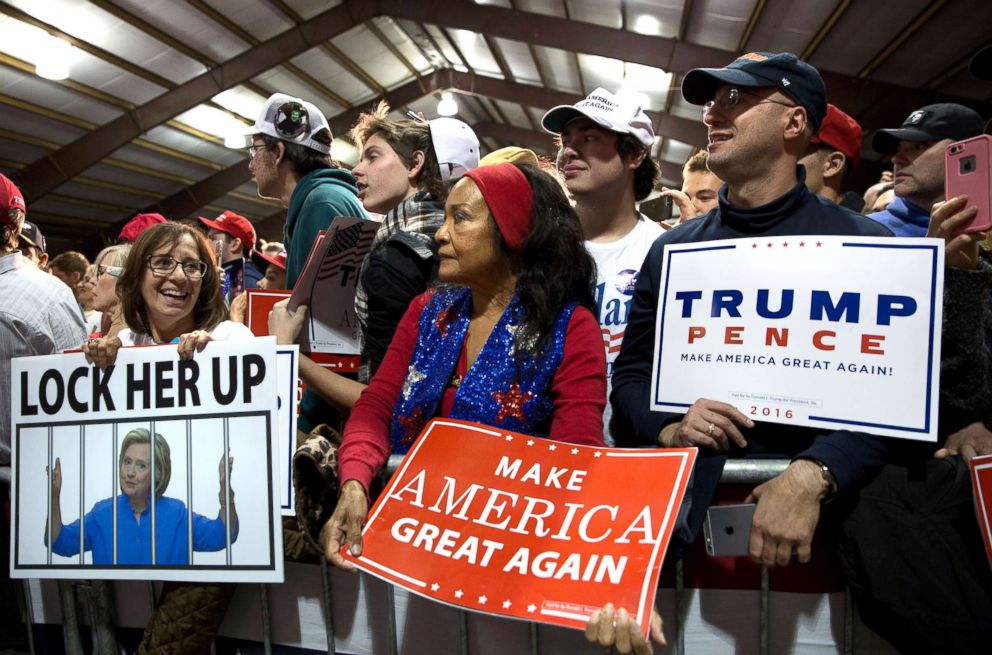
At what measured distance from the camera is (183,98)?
1170 cm

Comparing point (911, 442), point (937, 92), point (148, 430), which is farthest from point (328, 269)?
point (937, 92)

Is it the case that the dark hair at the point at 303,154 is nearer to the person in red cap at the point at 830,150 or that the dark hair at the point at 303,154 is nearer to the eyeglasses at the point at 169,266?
the eyeglasses at the point at 169,266

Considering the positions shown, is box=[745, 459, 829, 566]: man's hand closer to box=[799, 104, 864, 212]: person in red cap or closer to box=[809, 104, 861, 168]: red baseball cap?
box=[799, 104, 864, 212]: person in red cap

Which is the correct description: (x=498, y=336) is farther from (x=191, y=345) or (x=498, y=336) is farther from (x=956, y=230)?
(x=956, y=230)

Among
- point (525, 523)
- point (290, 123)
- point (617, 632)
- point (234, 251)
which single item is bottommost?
point (617, 632)

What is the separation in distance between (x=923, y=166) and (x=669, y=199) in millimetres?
971

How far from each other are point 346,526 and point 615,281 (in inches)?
42.8

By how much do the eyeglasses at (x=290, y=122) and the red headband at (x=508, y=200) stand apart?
57.8 inches

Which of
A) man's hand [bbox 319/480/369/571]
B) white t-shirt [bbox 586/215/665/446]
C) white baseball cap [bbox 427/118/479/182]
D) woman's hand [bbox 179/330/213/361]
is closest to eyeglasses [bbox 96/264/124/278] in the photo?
A: white baseball cap [bbox 427/118/479/182]

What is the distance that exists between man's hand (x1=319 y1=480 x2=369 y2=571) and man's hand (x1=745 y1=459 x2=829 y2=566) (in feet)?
2.37

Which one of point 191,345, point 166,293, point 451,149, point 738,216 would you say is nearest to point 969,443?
point 738,216

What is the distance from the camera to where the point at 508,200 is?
1754 millimetres

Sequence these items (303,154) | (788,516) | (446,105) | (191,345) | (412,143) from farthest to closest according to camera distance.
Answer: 1. (446,105)
2. (303,154)
3. (412,143)
4. (191,345)
5. (788,516)

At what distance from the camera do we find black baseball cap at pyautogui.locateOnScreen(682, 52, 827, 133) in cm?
177
